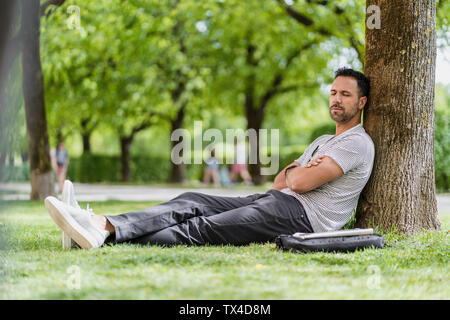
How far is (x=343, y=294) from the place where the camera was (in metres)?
2.91

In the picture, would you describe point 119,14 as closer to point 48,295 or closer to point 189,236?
point 189,236

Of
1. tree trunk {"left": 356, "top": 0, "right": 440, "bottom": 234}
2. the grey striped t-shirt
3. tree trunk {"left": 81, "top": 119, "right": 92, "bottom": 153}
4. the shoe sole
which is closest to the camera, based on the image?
the shoe sole

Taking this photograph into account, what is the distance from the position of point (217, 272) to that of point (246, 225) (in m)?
0.97

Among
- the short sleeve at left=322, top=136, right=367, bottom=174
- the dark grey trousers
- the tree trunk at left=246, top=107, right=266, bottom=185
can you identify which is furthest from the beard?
the tree trunk at left=246, top=107, right=266, bottom=185

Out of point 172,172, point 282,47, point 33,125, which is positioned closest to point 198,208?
point 33,125

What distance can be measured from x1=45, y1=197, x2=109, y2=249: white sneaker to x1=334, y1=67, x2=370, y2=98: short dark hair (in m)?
2.64

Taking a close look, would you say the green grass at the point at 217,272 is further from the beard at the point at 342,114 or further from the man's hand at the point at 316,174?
the beard at the point at 342,114

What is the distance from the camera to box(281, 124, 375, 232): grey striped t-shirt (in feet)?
14.3

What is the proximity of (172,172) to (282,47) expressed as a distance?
24.4 feet

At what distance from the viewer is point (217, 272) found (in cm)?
338

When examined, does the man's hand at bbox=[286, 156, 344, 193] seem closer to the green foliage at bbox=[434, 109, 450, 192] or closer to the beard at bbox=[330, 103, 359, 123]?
the beard at bbox=[330, 103, 359, 123]

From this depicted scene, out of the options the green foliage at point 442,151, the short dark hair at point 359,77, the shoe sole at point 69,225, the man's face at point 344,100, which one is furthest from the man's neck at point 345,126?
the green foliage at point 442,151

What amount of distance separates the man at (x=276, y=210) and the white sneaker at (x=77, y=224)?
2cm
